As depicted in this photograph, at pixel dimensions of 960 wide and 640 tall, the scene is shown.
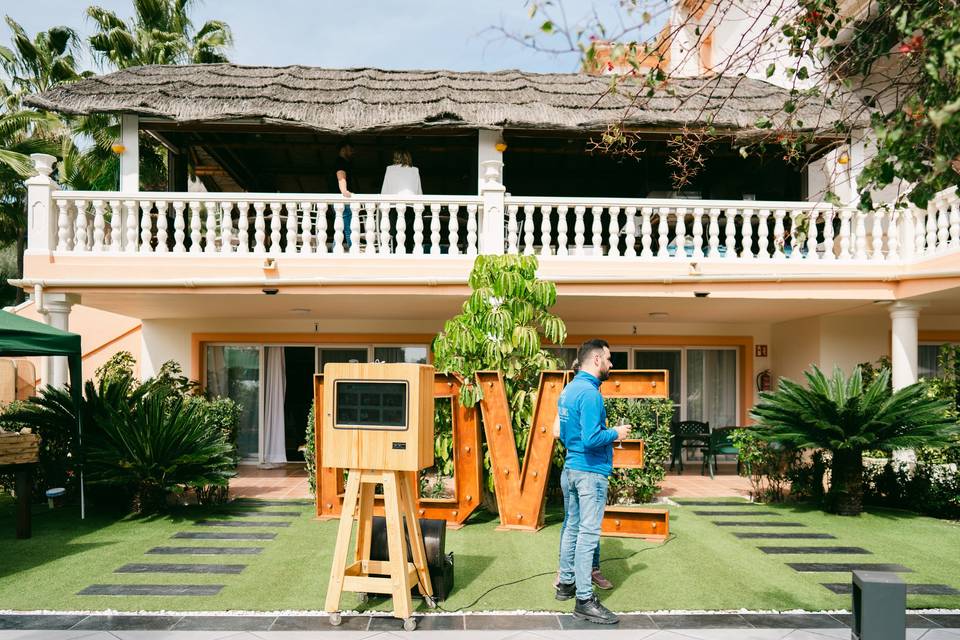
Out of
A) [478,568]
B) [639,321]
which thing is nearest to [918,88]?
[478,568]

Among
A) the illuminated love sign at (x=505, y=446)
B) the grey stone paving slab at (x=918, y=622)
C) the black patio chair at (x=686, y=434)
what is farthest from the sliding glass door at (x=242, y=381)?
the grey stone paving slab at (x=918, y=622)

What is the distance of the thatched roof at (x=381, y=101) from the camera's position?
8469 mm

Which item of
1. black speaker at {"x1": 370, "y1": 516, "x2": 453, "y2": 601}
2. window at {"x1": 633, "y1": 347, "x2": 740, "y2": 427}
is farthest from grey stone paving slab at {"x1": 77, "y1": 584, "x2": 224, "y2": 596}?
window at {"x1": 633, "y1": 347, "x2": 740, "y2": 427}

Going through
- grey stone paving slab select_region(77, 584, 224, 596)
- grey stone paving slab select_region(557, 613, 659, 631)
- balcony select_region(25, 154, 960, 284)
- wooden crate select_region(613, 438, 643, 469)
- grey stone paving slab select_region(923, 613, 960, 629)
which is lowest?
grey stone paving slab select_region(77, 584, 224, 596)

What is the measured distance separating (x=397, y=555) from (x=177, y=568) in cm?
239

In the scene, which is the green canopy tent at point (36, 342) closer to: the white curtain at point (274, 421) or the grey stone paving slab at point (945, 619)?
the white curtain at point (274, 421)

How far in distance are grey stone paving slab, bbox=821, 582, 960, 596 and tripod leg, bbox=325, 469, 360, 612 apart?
141 inches

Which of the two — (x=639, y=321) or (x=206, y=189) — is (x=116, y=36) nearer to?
(x=206, y=189)

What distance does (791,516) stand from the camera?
7465 mm

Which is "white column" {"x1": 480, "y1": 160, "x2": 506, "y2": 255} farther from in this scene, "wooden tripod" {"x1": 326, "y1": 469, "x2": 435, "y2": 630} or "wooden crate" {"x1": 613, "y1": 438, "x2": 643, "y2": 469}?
"wooden tripod" {"x1": 326, "y1": 469, "x2": 435, "y2": 630}

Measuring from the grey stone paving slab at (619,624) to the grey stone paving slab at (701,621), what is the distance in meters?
0.06

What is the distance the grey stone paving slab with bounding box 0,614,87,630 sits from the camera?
4195 mm

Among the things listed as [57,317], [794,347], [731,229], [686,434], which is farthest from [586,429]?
[794,347]

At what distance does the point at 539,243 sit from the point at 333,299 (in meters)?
3.29
